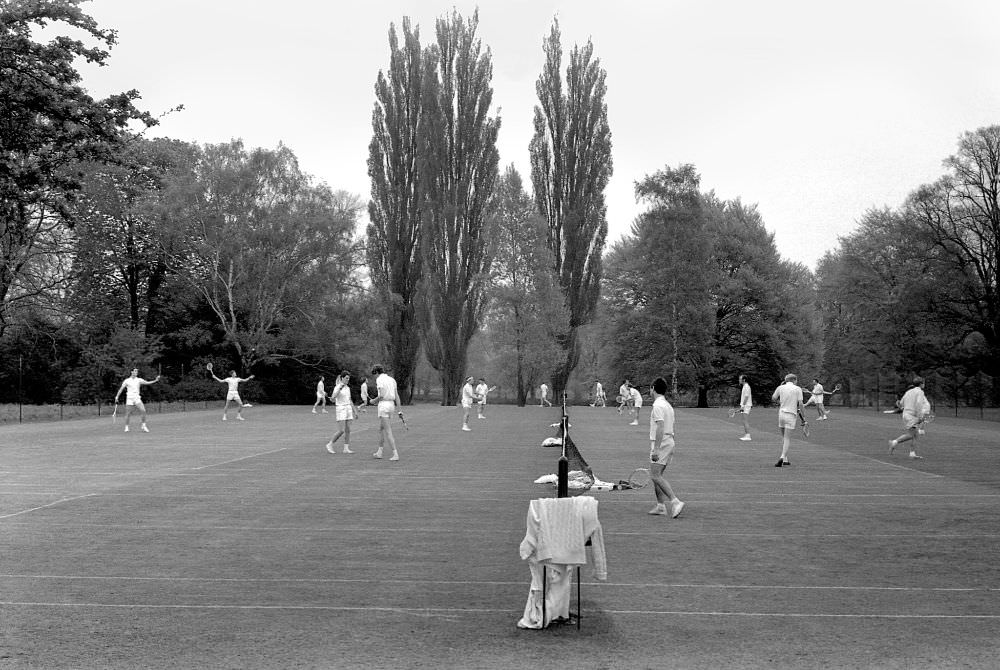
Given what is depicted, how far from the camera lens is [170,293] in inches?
2527

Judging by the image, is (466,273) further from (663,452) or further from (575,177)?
(663,452)

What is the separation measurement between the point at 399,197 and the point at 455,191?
4.20 m

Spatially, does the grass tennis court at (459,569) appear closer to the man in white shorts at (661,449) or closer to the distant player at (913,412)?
the man in white shorts at (661,449)

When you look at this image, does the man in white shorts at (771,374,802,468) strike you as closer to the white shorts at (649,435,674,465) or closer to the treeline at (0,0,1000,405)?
the white shorts at (649,435,674,465)

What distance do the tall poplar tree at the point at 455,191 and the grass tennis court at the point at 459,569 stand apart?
48.0m

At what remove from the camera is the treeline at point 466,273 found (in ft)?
193

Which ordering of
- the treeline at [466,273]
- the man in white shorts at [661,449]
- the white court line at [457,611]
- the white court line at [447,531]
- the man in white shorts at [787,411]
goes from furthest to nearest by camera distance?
the treeline at [466,273]
the man in white shorts at [787,411]
the man in white shorts at [661,449]
the white court line at [447,531]
the white court line at [457,611]

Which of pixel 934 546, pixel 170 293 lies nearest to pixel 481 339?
pixel 170 293

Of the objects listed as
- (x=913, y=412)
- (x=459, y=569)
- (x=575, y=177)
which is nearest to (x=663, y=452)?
(x=459, y=569)

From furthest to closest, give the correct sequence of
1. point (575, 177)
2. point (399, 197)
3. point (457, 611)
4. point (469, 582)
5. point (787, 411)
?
1. point (575, 177)
2. point (399, 197)
3. point (787, 411)
4. point (469, 582)
5. point (457, 611)

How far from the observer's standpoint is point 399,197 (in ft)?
232

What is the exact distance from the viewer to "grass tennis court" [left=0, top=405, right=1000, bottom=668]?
704cm

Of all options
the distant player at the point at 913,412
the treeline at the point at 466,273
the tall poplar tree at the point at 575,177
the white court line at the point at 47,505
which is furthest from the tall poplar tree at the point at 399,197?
the white court line at the point at 47,505

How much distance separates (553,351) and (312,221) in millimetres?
20152
